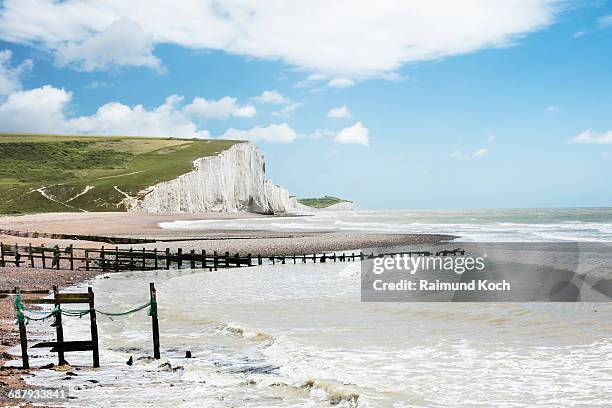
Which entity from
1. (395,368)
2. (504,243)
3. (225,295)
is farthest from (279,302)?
(504,243)

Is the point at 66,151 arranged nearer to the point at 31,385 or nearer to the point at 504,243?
the point at 504,243

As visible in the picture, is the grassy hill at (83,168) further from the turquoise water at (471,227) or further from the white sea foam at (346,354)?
the white sea foam at (346,354)

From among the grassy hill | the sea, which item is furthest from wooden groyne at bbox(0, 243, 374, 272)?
the grassy hill

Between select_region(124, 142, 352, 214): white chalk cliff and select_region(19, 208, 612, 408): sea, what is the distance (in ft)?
283

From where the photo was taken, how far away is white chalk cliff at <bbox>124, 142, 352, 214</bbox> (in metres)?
108

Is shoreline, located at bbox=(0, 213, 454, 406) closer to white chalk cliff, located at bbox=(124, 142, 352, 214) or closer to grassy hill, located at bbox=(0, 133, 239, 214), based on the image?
grassy hill, located at bbox=(0, 133, 239, 214)

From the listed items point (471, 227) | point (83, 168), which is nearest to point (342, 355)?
point (471, 227)

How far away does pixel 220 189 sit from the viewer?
123 m

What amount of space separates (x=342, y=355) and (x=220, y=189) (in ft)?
364

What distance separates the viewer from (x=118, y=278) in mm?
31328

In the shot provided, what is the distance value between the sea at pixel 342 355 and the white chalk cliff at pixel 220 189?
8622cm

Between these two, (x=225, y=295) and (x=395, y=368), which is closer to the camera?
(x=395, y=368)

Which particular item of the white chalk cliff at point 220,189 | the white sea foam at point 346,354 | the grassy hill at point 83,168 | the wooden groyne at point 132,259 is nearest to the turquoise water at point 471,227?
the white chalk cliff at point 220,189

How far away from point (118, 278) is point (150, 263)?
7.18 metres
